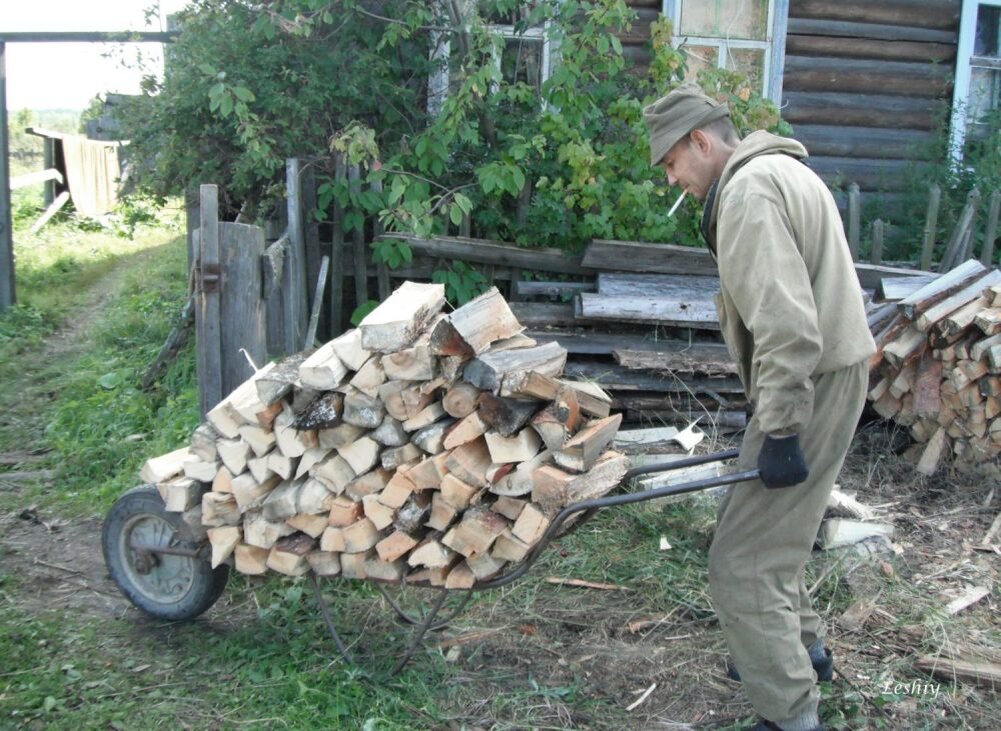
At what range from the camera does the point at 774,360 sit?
296 centimetres

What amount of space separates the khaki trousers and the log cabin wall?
19.9 ft

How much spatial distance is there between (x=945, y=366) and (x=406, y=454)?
3976mm

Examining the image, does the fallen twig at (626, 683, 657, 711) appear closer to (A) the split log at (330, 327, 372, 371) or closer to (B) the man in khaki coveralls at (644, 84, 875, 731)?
(B) the man in khaki coveralls at (644, 84, 875, 731)

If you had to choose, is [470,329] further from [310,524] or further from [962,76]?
[962,76]

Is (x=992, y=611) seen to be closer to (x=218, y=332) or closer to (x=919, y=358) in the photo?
(x=919, y=358)

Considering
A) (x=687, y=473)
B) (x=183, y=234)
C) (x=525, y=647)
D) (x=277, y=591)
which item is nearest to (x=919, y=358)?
(x=687, y=473)

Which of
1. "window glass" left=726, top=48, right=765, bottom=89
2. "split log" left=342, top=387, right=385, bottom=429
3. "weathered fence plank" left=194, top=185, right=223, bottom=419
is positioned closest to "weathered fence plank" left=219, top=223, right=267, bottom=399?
"weathered fence plank" left=194, top=185, right=223, bottom=419

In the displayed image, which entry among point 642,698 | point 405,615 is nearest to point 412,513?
point 405,615

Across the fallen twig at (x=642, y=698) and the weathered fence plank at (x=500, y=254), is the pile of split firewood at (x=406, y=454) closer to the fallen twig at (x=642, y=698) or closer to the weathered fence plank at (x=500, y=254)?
the fallen twig at (x=642, y=698)

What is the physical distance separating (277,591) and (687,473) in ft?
Answer: 7.67

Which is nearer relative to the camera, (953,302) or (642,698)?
(642,698)

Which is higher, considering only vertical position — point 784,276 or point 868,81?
point 868,81

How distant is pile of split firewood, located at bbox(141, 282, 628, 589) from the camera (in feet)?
11.0

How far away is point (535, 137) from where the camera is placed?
21.6 feet
